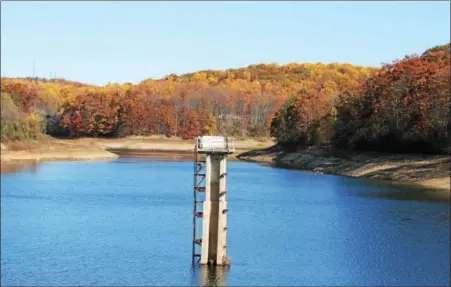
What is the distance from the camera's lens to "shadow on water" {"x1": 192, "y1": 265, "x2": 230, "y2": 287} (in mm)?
23750

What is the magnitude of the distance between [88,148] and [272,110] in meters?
68.3

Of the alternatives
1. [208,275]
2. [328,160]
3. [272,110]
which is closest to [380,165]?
[328,160]

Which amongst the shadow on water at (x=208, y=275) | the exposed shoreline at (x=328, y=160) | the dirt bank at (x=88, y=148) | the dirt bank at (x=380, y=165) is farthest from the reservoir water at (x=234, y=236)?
the dirt bank at (x=88, y=148)

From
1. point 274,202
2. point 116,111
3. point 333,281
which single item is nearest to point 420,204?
point 274,202

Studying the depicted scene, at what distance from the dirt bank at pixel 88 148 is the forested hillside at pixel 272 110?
7.14 ft

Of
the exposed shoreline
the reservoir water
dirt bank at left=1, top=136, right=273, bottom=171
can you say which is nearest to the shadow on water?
the reservoir water

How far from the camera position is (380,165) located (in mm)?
70000

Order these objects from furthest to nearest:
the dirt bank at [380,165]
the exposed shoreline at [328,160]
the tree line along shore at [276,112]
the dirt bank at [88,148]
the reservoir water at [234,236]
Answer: the dirt bank at [88,148] → the tree line along shore at [276,112] → the exposed shoreline at [328,160] → the dirt bank at [380,165] → the reservoir water at [234,236]

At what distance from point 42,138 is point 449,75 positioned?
5245cm

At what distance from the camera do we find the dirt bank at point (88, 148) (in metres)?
82.2

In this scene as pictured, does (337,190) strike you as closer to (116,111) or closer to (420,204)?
(420,204)

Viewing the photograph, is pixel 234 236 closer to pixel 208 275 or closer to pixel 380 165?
pixel 208 275

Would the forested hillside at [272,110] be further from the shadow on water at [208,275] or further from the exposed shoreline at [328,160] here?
the shadow on water at [208,275]

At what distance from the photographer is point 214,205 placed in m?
26.4
